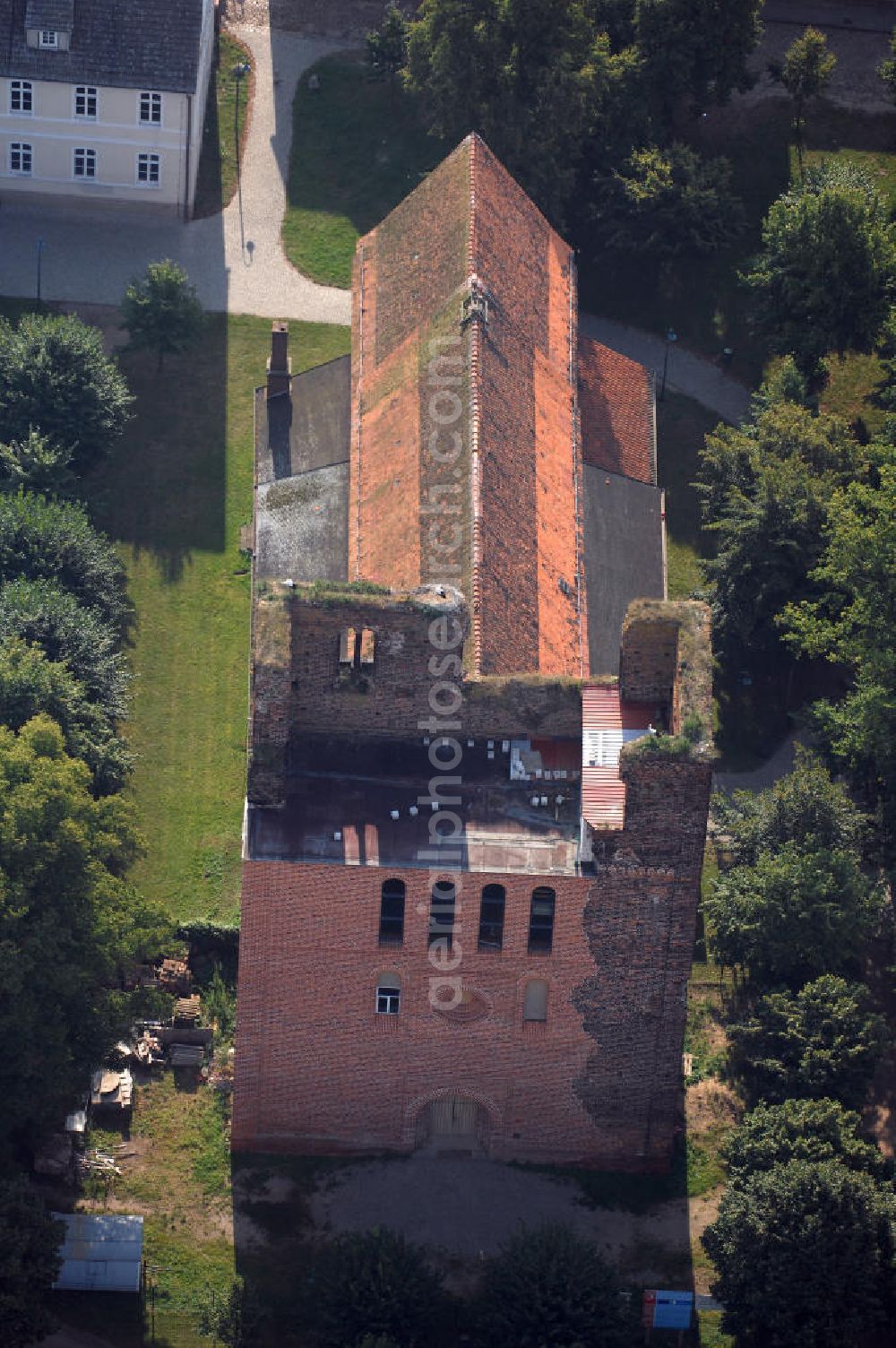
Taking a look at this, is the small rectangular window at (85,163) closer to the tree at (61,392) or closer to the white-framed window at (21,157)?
the white-framed window at (21,157)

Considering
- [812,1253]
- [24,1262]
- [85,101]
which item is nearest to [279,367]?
[85,101]

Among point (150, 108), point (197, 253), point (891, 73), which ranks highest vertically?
point (891, 73)

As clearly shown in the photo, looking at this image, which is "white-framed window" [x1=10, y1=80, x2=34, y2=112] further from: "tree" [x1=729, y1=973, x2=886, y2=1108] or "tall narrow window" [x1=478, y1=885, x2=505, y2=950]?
"tree" [x1=729, y1=973, x2=886, y2=1108]

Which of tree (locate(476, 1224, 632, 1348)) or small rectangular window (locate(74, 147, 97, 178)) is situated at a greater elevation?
small rectangular window (locate(74, 147, 97, 178))

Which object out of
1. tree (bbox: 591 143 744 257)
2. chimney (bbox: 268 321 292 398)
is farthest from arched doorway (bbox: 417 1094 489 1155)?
tree (bbox: 591 143 744 257)

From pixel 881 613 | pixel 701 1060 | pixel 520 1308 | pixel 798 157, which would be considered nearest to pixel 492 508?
pixel 881 613

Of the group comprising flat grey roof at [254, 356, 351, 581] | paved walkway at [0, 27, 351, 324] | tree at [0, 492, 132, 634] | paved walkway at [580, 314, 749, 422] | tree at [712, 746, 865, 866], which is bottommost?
tree at [712, 746, 865, 866]

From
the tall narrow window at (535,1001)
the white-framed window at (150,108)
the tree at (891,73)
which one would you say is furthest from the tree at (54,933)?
the tree at (891,73)

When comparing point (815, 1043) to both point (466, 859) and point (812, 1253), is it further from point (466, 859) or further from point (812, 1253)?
point (466, 859)
